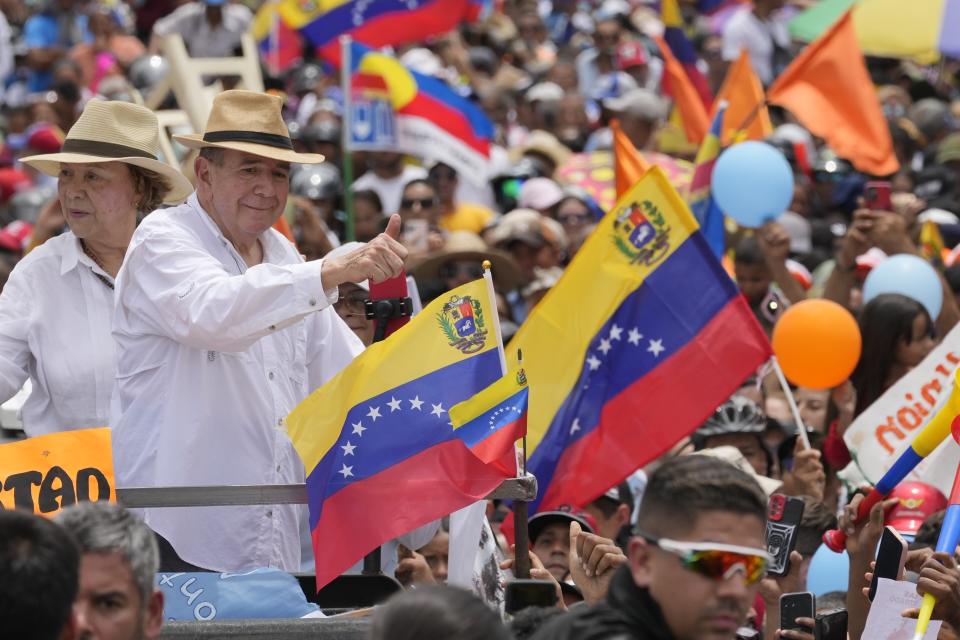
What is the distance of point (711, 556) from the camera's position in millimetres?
3625

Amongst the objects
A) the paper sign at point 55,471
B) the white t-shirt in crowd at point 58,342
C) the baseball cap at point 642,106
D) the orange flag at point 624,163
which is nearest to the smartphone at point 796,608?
the paper sign at point 55,471

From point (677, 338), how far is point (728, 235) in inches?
138

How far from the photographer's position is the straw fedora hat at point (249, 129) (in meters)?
5.72

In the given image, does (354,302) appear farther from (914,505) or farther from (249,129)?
(914,505)

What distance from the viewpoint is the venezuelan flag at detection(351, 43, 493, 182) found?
12406mm

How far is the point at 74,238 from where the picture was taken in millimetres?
6234

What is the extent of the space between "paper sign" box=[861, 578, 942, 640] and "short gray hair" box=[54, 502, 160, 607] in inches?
81.6

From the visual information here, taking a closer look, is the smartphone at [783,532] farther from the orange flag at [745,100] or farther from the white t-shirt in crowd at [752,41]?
the white t-shirt in crowd at [752,41]

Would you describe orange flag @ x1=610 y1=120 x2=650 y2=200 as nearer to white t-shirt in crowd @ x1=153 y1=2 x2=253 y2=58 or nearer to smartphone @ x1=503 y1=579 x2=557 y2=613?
smartphone @ x1=503 y1=579 x2=557 y2=613

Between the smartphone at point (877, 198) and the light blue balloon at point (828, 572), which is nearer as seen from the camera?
the light blue balloon at point (828, 572)

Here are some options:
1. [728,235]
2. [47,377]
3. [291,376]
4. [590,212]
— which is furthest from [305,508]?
[590,212]

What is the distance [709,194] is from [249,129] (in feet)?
16.0

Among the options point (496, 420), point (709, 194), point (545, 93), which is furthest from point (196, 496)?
point (545, 93)

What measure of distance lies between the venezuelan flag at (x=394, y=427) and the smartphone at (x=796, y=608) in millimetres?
1015
